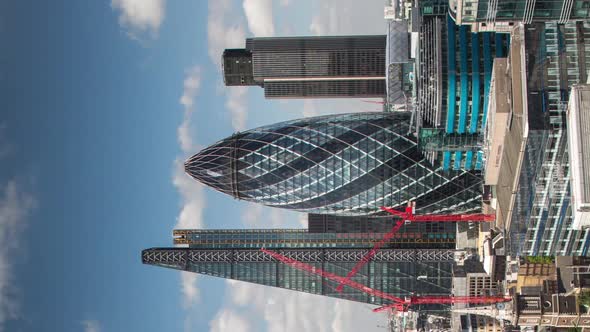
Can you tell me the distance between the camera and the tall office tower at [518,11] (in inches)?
2938

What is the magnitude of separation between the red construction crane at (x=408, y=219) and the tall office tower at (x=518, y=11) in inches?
1994

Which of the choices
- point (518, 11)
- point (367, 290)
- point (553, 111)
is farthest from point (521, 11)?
point (367, 290)

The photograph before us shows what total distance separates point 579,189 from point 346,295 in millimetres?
101461

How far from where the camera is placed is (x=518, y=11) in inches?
3039

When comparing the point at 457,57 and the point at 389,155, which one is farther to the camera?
the point at 389,155

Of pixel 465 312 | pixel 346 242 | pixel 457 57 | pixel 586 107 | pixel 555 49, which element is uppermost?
pixel 457 57

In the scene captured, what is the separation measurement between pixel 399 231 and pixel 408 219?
59.2 feet

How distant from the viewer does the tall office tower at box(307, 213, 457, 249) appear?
173 meters

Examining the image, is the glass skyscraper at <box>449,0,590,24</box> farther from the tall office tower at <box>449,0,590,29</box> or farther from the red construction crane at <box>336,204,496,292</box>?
the red construction crane at <box>336,204,496,292</box>

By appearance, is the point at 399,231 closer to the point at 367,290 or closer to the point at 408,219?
the point at 408,219

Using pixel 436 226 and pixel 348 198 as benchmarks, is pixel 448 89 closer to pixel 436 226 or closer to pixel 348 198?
pixel 348 198

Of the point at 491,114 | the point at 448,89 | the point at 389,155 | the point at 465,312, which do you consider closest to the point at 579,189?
the point at 491,114

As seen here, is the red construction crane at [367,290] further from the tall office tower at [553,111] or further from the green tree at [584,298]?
the tall office tower at [553,111]

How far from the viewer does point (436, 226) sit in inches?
6841
